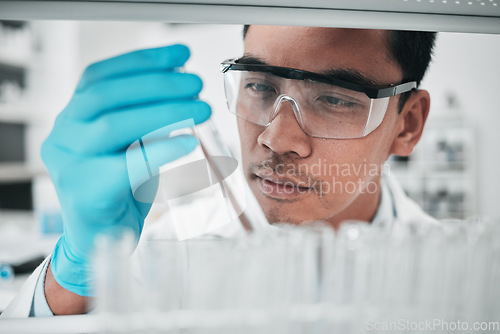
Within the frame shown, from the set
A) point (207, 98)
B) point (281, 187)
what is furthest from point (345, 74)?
point (207, 98)

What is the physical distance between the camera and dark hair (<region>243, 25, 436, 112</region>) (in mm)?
933

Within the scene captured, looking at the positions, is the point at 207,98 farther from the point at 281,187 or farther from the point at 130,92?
the point at 130,92

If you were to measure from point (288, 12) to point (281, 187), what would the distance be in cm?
47

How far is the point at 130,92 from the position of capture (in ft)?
2.09

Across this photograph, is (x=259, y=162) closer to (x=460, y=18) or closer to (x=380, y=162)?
(x=380, y=162)

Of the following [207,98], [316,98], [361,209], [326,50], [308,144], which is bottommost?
[361,209]

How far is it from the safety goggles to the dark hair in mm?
100

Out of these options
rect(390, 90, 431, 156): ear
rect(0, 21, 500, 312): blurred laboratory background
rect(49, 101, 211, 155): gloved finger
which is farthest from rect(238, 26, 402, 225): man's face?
rect(0, 21, 500, 312): blurred laboratory background

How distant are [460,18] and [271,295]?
55 cm

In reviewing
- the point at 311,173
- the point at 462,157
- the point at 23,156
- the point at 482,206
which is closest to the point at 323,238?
the point at 311,173

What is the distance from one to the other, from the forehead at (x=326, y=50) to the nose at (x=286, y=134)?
4.9 inches

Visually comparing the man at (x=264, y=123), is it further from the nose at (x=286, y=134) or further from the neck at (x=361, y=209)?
the neck at (x=361, y=209)

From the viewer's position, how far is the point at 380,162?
1.03 meters

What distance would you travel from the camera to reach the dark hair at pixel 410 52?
0.93 metres
